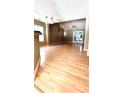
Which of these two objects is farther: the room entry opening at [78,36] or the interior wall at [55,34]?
the interior wall at [55,34]

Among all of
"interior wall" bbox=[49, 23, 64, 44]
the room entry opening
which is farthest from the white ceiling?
the room entry opening

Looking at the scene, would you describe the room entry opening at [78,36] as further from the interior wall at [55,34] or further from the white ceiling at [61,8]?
the white ceiling at [61,8]

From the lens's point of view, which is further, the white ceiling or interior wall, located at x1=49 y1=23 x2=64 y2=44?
interior wall, located at x1=49 y1=23 x2=64 y2=44

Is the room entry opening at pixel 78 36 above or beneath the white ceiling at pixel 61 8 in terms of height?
beneath

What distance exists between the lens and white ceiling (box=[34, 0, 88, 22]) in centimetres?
482

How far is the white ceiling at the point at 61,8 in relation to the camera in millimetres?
4819

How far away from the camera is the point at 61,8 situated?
18.6 ft

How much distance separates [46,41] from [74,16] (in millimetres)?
3534

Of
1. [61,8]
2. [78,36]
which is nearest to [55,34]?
[78,36]

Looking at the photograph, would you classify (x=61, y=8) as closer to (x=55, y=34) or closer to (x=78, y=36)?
(x=78, y=36)

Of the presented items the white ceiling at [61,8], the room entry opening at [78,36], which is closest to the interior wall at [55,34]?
the room entry opening at [78,36]

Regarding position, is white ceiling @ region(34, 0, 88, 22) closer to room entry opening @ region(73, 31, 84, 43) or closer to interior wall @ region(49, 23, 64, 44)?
interior wall @ region(49, 23, 64, 44)
